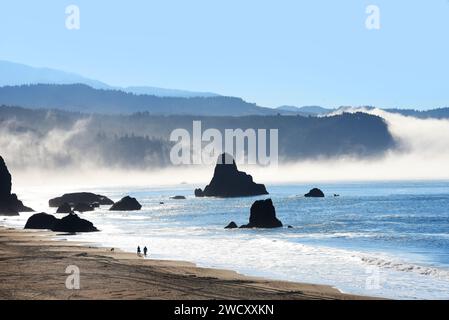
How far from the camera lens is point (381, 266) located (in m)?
53.0

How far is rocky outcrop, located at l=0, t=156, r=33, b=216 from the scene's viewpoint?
126562 millimetres

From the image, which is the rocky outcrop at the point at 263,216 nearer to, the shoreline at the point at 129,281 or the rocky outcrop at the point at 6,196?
the shoreline at the point at 129,281

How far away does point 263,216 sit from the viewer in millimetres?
101438

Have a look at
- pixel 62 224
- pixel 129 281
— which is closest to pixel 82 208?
pixel 62 224

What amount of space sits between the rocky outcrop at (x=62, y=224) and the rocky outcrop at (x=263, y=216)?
24.2 m

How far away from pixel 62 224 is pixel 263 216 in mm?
30026

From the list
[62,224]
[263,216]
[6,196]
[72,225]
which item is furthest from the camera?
[6,196]

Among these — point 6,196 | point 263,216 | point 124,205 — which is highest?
point 6,196

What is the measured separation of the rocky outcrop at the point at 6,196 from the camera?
126562 millimetres

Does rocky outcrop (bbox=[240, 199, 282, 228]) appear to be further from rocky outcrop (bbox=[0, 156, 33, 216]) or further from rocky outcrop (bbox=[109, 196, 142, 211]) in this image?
rocky outcrop (bbox=[109, 196, 142, 211])

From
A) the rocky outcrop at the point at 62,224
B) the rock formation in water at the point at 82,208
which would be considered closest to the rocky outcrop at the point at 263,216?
the rocky outcrop at the point at 62,224
